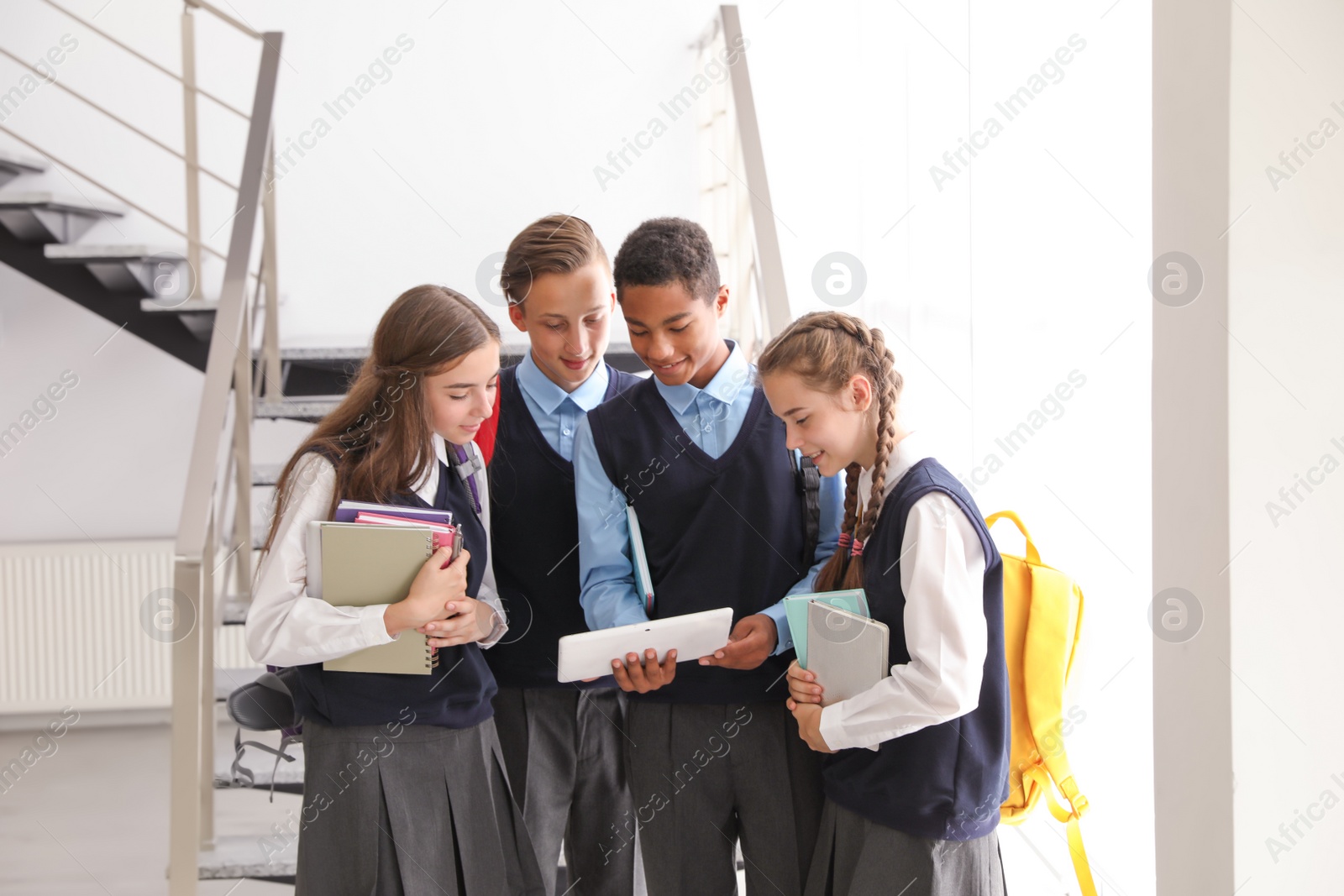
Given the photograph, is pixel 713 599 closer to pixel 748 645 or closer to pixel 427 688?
pixel 748 645

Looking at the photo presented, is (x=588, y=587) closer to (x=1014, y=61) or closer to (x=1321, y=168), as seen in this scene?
(x=1321, y=168)

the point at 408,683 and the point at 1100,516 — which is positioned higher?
the point at 1100,516

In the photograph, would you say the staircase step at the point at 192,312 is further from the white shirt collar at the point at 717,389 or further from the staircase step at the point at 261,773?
the white shirt collar at the point at 717,389

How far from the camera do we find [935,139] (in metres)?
2.83

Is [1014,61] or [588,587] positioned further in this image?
[1014,61]

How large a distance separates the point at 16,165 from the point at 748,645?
12.9ft

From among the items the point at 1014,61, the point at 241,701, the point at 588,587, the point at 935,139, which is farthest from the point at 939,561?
the point at 935,139

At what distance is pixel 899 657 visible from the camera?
1.32 metres


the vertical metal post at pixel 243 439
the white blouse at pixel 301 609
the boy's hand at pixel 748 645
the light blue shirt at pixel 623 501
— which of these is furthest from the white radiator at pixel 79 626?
the boy's hand at pixel 748 645

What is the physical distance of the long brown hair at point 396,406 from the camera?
149 cm

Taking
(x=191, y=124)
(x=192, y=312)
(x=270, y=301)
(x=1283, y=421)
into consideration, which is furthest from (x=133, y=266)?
(x=1283, y=421)

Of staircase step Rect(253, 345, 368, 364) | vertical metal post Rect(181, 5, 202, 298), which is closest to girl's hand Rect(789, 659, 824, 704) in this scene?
staircase step Rect(253, 345, 368, 364)

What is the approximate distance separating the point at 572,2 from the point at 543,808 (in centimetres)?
385

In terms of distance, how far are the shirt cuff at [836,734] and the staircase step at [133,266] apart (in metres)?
2.59
